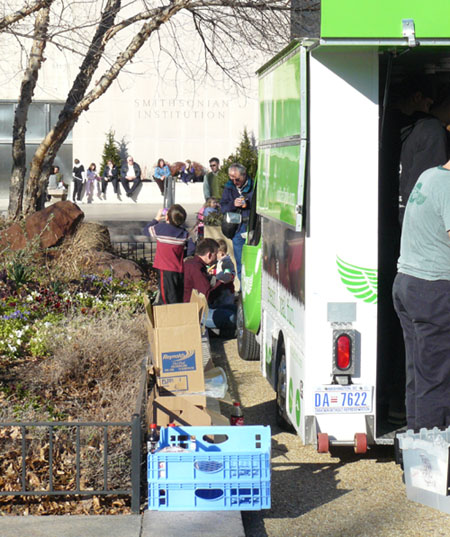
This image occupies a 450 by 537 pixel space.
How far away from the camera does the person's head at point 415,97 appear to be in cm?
606

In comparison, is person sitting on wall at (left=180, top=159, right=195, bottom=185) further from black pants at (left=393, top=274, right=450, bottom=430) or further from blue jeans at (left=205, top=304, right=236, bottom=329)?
black pants at (left=393, top=274, right=450, bottom=430)

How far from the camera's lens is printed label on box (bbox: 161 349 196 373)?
6.29 meters

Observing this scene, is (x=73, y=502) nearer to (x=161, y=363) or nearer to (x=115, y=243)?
(x=161, y=363)

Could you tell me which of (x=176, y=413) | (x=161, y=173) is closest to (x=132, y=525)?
(x=176, y=413)

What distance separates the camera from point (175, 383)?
6289 millimetres

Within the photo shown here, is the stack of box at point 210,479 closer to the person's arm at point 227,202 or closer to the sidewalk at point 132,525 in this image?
the sidewalk at point 132,525

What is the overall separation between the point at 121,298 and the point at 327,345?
5486 mm

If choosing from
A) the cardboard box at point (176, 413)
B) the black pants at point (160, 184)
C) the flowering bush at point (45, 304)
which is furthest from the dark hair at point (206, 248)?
the black pants at point (160, 184)

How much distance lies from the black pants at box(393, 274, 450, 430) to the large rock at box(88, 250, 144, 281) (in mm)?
7122

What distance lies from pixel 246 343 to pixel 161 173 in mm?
26637

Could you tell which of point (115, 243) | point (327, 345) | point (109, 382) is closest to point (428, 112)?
point (327, 345)

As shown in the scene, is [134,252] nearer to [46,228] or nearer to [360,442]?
[46,228]

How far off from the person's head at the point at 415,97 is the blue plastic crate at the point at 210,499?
8.94 feet

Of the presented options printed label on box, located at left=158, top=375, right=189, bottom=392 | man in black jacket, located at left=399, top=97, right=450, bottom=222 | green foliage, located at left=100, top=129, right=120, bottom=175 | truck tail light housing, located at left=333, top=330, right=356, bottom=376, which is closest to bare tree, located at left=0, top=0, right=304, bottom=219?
printed label on box, located at left=158, top=375, right=189, bottom=392
